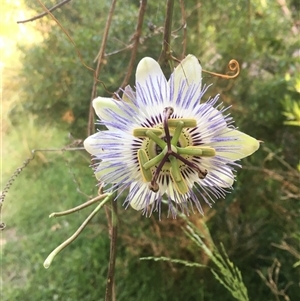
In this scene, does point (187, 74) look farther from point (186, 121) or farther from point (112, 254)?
point (112, 254)

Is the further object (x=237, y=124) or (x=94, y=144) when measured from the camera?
→ (x=237, y=124)

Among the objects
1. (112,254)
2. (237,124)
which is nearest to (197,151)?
(112,254)

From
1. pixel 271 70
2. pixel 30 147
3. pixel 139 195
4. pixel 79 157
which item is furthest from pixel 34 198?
pixel 139 195

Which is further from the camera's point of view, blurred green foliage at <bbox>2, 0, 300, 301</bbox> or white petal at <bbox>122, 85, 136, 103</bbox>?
blurred green foliage at <bbox>2, 0, 300, 301</bbox>

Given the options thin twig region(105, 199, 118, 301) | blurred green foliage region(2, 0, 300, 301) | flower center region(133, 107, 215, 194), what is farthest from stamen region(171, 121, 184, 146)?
blurred green foliage region(2, 0, 300, 301)

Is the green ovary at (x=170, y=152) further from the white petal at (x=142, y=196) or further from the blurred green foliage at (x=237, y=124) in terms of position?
the blurred green foliage at (x=237, y=124)

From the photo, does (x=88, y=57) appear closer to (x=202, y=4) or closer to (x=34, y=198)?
(x=202, y=4)

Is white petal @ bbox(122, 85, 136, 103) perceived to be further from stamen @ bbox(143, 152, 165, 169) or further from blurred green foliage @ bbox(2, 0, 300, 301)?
blurred green foliage @ bbox(2, 0, 300, 301)
